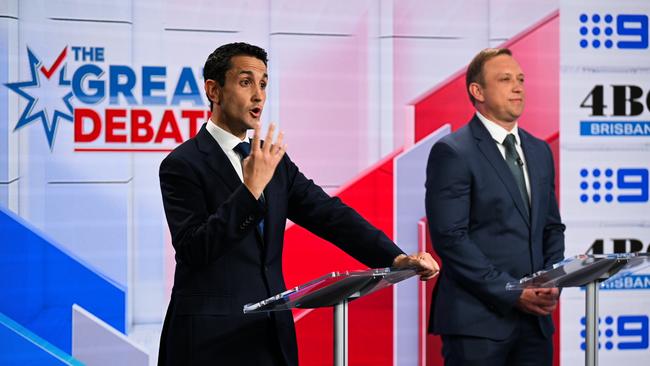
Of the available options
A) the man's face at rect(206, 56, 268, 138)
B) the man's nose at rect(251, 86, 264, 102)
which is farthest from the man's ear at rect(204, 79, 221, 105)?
the man's nose at rect(251, 86, 264, 102)

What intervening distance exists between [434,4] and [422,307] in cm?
157

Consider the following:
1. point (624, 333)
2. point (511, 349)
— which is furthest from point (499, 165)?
point (624, 333)

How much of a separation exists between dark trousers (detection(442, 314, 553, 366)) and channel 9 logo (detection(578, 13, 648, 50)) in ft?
6.32

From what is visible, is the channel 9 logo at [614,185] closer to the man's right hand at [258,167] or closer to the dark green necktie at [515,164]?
the dark green necktie at [515,164]

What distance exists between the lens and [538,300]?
3.42 metres

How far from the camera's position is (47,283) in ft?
13.5

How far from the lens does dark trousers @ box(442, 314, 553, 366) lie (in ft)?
11.4

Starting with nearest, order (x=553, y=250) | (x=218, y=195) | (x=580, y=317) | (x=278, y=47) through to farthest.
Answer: (x=218, y=195), (x=553, y=250), (x=278, y=47), (x=580, y=317)

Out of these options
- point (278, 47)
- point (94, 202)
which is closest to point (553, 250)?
point (278, 47)

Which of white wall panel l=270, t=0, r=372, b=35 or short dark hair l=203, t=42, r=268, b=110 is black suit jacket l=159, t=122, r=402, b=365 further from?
white wall panel l=270, t=0, r=372, b=35

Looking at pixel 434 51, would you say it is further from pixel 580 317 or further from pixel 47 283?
pixel 47 283

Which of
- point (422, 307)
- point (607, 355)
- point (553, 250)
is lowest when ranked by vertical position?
point (607, 355)

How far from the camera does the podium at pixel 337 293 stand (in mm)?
2100

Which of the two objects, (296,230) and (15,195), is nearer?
(15,195)
